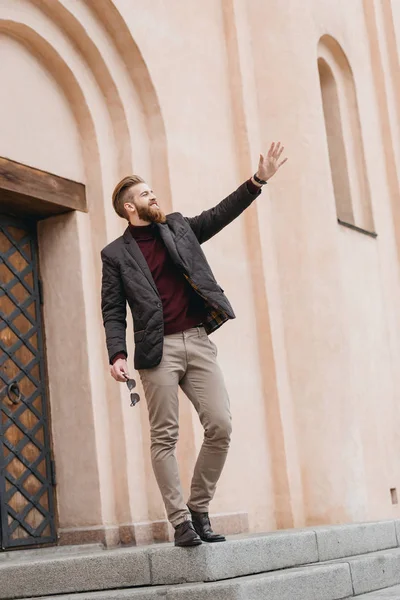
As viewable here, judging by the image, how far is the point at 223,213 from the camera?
6.83m

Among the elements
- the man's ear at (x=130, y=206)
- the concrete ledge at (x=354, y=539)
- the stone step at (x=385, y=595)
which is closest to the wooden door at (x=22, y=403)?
the concrete ledge at (x=354, y=539)

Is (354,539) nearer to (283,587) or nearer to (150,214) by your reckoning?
(283,587)

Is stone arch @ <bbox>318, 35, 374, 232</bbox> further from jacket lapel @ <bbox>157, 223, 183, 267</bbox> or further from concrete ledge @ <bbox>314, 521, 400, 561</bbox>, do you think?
jacket lapel @ <bbox>157, 223, 183, 267</bbox>

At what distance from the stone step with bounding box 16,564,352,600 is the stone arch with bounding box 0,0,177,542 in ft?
8.16

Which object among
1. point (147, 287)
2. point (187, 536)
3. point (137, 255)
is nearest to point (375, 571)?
point (187, 536)

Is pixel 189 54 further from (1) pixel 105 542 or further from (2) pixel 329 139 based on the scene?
(1) pixel 105 542

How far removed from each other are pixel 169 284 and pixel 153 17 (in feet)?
14.7

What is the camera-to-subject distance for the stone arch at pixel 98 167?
30.0 ft

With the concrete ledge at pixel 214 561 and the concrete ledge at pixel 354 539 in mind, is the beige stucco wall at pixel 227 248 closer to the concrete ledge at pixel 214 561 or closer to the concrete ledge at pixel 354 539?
the concrete ledge at pixel 354 539

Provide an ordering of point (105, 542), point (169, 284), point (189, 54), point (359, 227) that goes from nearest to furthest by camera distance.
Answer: point (169, 284) < point (105, 542) < point (189, 54) < point (359, 227)

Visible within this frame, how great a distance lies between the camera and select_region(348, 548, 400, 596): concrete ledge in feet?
24.3

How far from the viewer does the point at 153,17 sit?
10.3m

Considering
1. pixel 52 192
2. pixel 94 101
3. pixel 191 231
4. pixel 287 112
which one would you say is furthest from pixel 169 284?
pixel 287 112

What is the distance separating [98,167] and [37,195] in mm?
845
